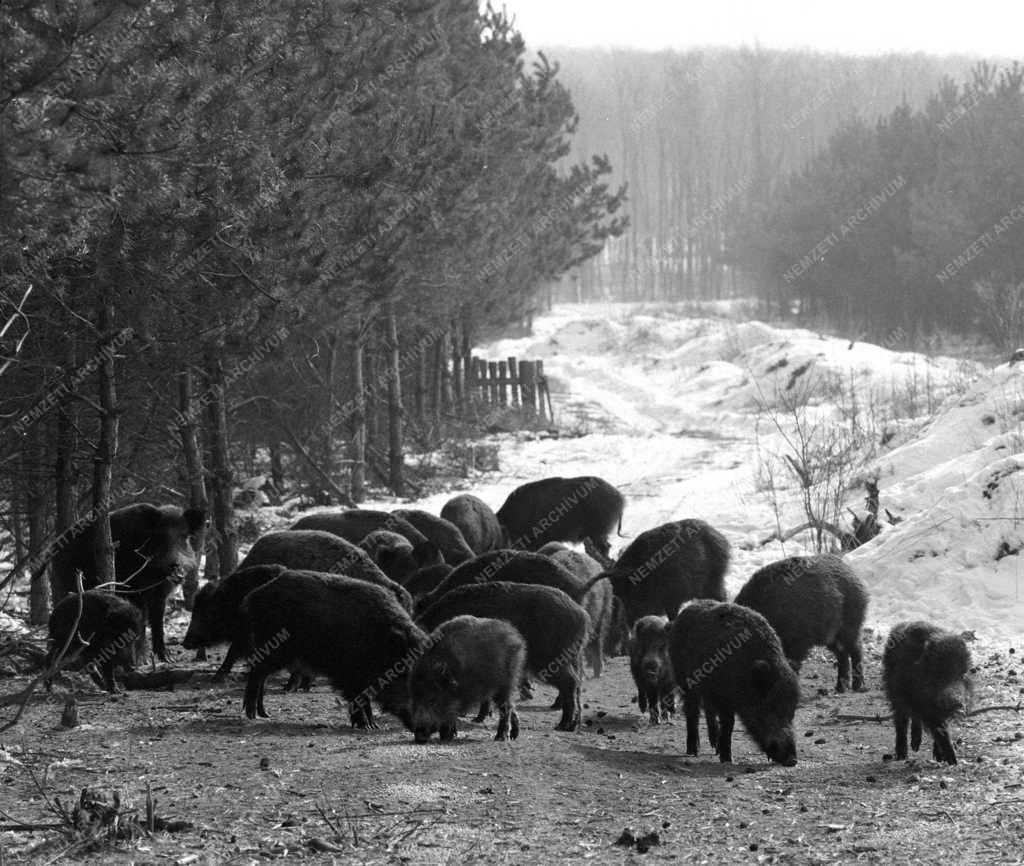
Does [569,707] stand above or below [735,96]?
below

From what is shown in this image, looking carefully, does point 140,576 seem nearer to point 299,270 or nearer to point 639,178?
point 299,270

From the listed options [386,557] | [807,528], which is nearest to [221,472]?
[386,557]

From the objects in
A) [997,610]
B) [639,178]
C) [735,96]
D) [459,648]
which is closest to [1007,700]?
[997,610]

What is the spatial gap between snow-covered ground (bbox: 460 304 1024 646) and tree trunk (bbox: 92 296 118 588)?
6.30 metres

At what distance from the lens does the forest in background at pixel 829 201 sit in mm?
47312

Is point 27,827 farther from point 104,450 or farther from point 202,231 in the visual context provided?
point 202,231

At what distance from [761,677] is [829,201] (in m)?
53.0

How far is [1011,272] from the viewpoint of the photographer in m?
44.9

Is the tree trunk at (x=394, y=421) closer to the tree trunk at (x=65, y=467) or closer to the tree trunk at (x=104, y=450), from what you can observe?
the tree trunk at (x=65, y=467)

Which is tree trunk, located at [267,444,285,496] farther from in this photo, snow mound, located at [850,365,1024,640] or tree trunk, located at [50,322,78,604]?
snow mound, located at [850,365,1024,640]

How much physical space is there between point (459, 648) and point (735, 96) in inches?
5111

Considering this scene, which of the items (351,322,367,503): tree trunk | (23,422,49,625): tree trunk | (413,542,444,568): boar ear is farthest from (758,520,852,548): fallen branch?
(23,422,49,625): tree trunk

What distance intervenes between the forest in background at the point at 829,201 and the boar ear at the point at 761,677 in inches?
806

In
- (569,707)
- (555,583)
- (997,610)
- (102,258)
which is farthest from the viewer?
(997,610)
